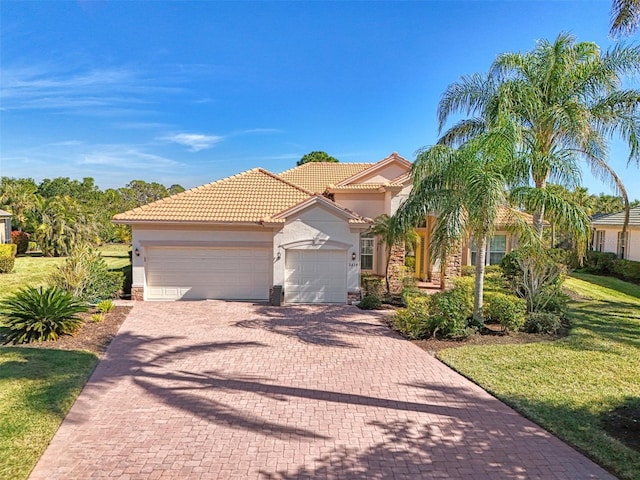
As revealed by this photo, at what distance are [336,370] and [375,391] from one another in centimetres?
138

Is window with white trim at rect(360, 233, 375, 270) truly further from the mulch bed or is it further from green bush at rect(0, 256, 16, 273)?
green bush at rect(0, 256, 16, 273)

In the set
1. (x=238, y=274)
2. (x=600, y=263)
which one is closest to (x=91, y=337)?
(x=238, y=274)

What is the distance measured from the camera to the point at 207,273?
17.2 metres

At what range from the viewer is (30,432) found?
6.14 m

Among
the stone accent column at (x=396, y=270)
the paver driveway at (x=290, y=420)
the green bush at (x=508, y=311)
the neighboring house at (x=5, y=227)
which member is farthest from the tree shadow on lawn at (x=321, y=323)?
the neighboring house at (x=5, y=227)

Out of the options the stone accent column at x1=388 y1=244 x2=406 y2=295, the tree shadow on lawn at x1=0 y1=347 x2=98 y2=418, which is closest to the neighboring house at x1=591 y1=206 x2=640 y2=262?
the stone accent column at x1=388 y1=244 x2=406 y2=295

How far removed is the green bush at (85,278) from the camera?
14.5 meters

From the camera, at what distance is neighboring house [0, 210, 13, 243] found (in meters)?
31.5

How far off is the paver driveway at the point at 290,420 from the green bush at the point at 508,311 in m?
3.46

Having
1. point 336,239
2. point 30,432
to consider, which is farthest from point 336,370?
point 336,239

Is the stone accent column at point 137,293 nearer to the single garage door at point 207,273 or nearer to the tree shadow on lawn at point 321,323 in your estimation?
the single garage door at point 207,273

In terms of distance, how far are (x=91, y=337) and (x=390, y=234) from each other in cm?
1025

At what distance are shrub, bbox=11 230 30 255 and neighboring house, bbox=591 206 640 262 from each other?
45173 mm

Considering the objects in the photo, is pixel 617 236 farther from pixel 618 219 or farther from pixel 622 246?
pixel 618 219
